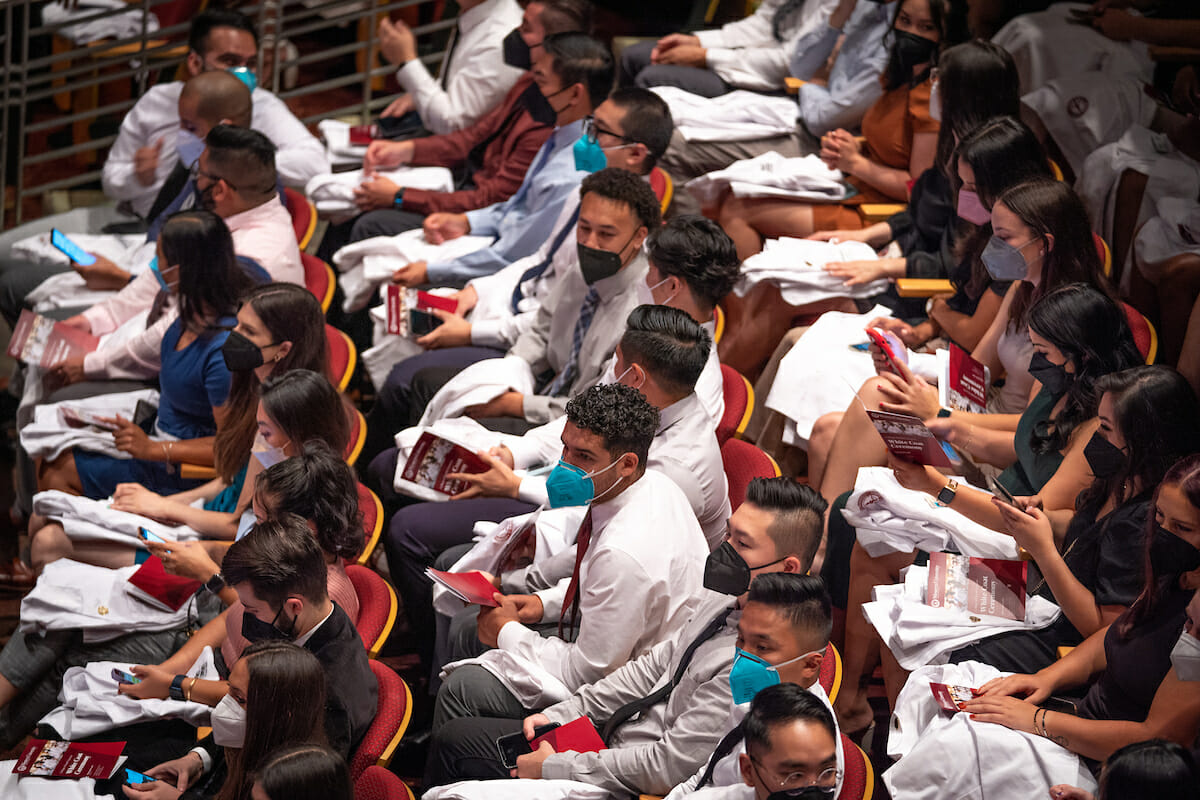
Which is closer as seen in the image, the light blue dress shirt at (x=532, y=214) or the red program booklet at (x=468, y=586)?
the red program booklet at (x=468, y=586)

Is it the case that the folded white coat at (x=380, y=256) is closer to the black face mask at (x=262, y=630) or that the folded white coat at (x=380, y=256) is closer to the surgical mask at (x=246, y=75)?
the surgical mask at (x=246, y=75)

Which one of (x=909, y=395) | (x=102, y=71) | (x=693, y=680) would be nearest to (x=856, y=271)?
(x=909, y=395)

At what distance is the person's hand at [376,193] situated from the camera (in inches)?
223

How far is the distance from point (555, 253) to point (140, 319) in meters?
1.54

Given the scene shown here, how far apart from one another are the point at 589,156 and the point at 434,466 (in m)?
1.62

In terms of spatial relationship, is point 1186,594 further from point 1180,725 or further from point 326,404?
point 326,404

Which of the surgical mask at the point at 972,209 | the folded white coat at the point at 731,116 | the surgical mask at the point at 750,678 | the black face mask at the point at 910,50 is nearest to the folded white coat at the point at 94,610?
the surgical mask at the point at 750,678

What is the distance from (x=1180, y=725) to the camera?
2.60 meters

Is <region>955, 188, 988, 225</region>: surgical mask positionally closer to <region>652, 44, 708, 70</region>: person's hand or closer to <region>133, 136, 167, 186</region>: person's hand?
<region>652, 44, 708, 70</region>: person's hand

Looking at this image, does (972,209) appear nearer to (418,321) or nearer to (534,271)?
(534,271)

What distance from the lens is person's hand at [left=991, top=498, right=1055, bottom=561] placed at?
3059 millimetres

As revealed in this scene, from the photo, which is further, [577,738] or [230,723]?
[577,738]

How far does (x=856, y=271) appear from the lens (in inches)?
179

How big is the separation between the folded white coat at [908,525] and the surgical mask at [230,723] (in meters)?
1.60
